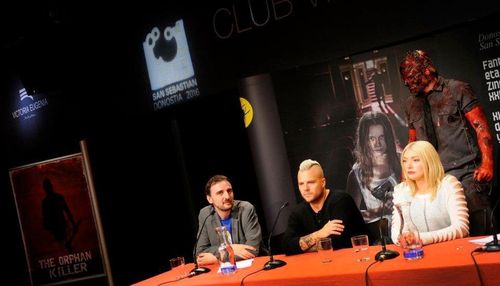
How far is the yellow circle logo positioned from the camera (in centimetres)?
541

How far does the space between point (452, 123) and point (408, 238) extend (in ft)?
5.30

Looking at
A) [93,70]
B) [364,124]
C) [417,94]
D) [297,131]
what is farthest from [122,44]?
[417,94]

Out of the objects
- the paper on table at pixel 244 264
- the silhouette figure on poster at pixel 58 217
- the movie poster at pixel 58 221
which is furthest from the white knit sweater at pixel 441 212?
the silhouette figure on poster at pixel 58 217

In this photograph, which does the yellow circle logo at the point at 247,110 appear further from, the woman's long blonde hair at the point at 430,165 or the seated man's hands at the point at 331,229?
the woman's long blonde hair at the point at 430,165

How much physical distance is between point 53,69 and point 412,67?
156 inches

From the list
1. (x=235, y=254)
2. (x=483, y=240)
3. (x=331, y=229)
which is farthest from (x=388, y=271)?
(x=235, y=254)

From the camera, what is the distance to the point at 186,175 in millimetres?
6504

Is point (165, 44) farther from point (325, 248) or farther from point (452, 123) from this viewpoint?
point (325, 248)

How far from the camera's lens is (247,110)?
5.46m

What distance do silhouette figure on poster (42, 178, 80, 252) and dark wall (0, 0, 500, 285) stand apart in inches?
17.2

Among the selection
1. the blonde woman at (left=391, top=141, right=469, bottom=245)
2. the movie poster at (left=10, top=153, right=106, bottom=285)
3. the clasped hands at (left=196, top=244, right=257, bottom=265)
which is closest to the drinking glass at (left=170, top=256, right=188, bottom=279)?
the clasped hands at (left=196, top=244, right=257, bottom=265)

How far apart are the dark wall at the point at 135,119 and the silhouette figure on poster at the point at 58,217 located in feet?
1.43

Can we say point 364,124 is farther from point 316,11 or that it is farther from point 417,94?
point 316,11

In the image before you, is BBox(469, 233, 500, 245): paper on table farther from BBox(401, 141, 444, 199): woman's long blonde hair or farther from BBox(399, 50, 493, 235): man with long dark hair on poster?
BBox(399, 50, 493, 235): man with long dark hair on poster
